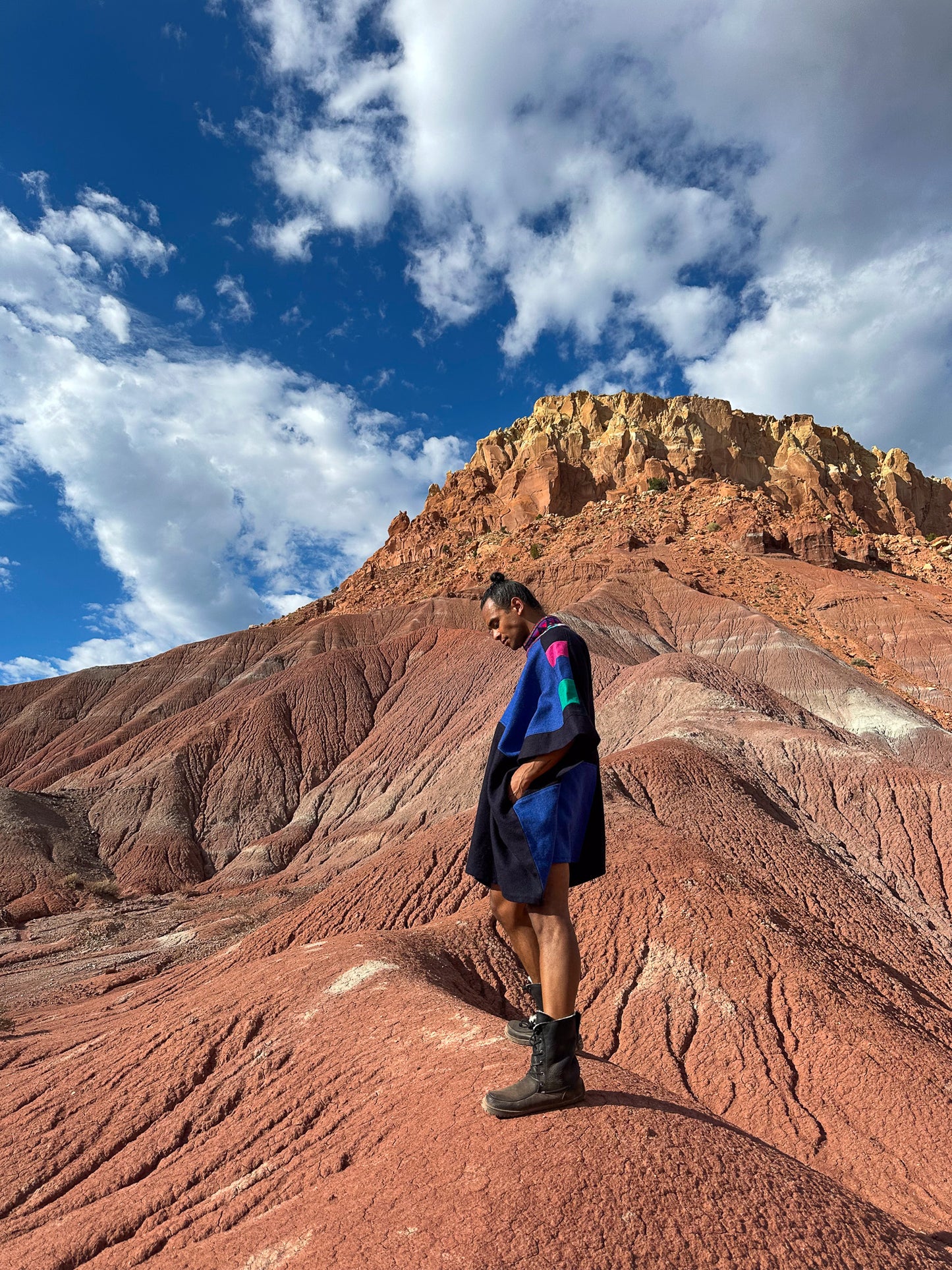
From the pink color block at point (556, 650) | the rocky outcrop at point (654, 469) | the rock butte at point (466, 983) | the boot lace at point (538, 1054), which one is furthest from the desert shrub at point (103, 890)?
the rocky outcrop at point (654, 469)

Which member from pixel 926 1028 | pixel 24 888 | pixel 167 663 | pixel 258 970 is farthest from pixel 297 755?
pixel 926 1028

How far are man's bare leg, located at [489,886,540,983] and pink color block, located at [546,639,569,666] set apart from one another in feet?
3.68

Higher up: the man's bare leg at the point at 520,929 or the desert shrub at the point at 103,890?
the man's bare leg at the point at 520,929

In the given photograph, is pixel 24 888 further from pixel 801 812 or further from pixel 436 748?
pixel 801 812

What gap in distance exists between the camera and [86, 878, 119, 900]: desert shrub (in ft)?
87.3

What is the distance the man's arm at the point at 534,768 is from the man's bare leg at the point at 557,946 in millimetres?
374

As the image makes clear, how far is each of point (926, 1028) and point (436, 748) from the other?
26.8 m

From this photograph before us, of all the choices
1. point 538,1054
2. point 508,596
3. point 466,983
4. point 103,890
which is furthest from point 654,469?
point 538,1054

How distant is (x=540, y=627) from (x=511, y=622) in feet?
0.58

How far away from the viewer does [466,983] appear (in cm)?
715

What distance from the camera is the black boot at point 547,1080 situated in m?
3.04

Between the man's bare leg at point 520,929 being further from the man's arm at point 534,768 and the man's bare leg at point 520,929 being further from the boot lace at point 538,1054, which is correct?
the man's arm at point 534,768

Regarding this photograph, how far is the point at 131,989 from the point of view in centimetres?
1227

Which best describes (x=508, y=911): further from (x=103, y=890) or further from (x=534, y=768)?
(x=103, y=890)
